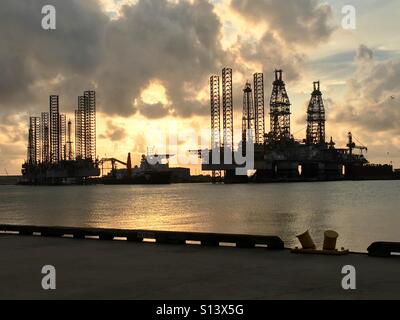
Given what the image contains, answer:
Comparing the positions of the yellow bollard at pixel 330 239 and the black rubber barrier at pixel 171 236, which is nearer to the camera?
the yellow bollard at pixel 330 239

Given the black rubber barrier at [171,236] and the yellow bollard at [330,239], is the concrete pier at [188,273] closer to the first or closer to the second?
the black rubber barrier at [171,236]

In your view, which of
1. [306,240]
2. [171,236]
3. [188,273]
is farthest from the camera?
[171,236]

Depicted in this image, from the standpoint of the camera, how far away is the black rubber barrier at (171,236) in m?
19.1

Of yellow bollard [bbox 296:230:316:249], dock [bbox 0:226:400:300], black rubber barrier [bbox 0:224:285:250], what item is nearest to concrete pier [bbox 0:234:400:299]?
dock [bbox 0:226:400:300]

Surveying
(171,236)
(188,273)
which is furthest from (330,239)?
(171,236)

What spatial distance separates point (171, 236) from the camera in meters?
21.4

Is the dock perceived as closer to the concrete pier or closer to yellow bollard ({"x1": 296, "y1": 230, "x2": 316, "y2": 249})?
the concrete pier

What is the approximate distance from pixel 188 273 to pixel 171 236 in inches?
269

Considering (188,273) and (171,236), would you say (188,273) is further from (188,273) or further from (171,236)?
(171,236)

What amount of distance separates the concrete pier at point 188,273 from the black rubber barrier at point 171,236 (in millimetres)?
404

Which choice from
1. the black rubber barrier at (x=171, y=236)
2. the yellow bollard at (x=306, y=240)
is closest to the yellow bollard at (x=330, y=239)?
the yellow bollard at (x=306, y=240)

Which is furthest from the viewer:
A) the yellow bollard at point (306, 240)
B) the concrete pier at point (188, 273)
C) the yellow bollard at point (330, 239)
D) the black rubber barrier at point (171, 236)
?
the black rubber barrier at point (171, 236)
